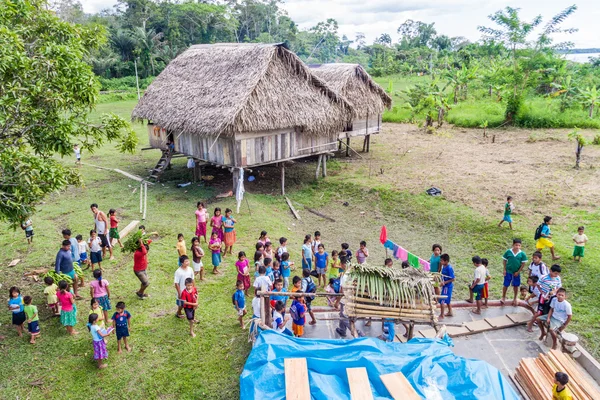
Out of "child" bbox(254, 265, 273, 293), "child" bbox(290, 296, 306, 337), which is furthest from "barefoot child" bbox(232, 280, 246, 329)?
"child" bbox(290, 296, 306, 337)

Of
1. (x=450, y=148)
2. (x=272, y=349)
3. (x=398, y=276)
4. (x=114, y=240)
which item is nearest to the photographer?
(x=272, y=349)

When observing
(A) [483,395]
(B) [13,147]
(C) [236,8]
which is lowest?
(A) [483,395]

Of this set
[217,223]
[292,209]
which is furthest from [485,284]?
[292,209]

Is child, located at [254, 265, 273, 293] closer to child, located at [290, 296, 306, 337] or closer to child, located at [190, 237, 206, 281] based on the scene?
child, located at [290, 296, 306, 337]

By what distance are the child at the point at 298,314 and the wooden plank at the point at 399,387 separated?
7.15 ft

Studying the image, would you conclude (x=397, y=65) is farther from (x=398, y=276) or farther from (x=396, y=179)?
(x=398, y=276)

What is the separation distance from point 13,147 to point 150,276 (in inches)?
165

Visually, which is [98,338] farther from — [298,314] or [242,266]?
[298,314]

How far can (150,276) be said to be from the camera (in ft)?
34.5

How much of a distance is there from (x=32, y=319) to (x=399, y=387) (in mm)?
6401

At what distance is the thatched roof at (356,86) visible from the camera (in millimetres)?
20547

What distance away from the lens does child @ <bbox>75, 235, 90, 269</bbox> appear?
9953 millimetres

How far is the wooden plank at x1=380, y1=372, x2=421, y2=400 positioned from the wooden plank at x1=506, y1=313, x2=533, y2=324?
375cm

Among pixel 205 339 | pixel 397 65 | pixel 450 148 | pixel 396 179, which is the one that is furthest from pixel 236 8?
pixel 205 339
